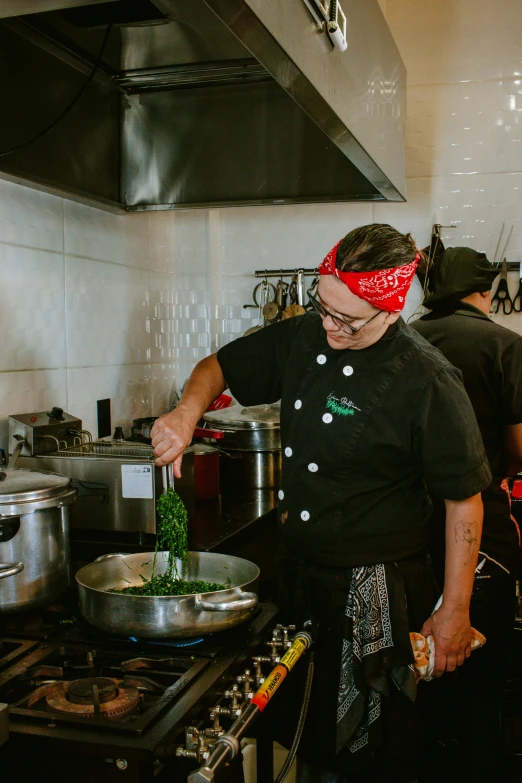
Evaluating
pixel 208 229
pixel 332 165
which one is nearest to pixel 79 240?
pixel 332 165

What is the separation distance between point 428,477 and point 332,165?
4.42 feet

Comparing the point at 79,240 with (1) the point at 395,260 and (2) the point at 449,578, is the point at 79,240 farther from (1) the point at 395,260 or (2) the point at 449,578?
(2) the point at 449,578

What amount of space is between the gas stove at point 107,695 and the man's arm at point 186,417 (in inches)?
14.4

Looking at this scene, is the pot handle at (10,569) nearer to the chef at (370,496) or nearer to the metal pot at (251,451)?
the chef at (370,496)

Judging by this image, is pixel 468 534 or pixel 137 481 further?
pixel 137 481

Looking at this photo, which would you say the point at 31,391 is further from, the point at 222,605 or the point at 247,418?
the point at 222,605

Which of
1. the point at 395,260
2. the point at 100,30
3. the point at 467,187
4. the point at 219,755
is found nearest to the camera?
the point at 219,755

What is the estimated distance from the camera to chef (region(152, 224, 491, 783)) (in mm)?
1694

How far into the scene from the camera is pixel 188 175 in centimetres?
281

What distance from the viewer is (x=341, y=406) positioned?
175 cm

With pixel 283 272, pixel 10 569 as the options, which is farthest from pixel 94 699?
pixel 283 272

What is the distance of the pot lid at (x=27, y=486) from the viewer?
1.49 meters

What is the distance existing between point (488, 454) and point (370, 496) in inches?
32.4

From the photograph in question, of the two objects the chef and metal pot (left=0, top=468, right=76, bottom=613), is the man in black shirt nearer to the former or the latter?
the chef
